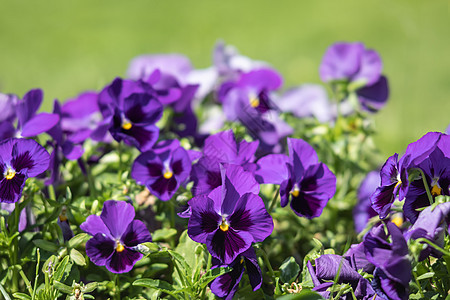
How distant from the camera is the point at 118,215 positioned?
1102 millimetres

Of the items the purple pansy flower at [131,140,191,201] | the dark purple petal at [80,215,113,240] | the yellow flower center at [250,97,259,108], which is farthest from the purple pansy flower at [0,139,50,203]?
the yellow flower center at [250,97,259,108]

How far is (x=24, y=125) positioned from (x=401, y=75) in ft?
8.35

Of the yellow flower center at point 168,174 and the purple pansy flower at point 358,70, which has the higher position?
the purple pansy flower at point 358,70

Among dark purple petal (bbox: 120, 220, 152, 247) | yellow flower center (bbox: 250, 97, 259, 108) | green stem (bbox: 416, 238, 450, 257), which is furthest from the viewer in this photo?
yellow flower center (bbox: 250, 97, 259, 108)

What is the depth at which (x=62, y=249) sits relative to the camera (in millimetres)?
1149

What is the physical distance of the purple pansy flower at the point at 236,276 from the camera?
3.39 feet

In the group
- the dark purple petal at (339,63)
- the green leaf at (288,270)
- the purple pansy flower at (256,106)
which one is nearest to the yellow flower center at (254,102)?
the purple pansy flower at (256,106)

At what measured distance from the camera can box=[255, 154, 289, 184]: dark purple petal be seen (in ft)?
3.82

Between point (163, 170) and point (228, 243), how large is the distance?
0.34 metres

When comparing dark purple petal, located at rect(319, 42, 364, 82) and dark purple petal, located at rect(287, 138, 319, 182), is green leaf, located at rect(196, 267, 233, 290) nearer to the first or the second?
dark purple petal, located at rect(287, 138, 319, 182)

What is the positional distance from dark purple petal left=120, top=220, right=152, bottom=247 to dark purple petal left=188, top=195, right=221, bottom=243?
5.6 inches

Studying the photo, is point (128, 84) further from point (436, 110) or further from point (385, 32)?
point (385, 32)

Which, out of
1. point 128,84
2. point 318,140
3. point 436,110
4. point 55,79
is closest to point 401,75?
point 436,110

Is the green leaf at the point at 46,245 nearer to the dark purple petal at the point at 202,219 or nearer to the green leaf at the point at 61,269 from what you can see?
the green leaf at the point at 61,269
